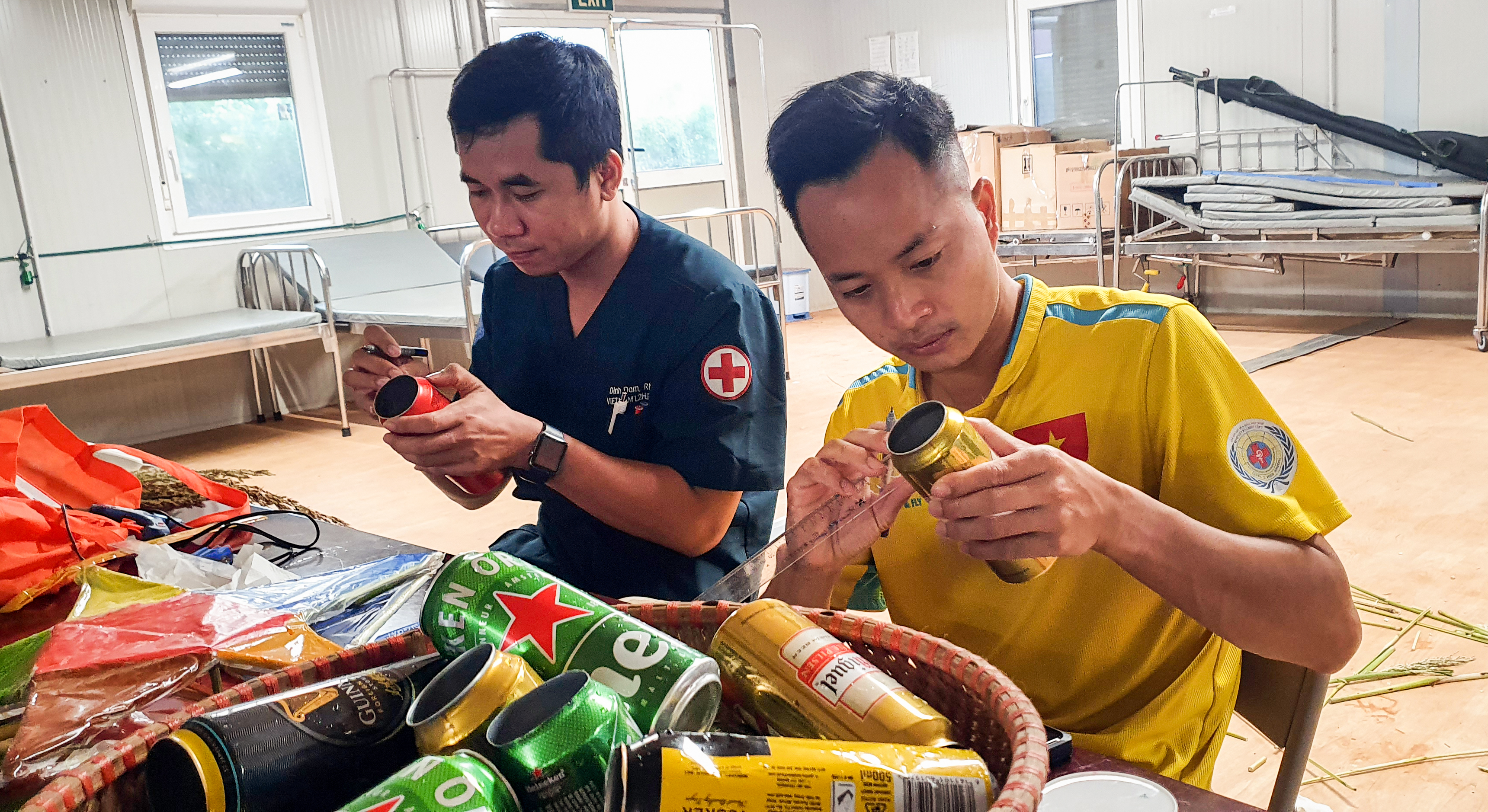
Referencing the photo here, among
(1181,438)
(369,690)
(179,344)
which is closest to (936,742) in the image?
(369,690)

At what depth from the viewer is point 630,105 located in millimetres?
7465

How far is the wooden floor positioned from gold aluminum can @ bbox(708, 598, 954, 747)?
1.35m

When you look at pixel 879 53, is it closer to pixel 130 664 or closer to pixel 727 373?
pixel 727 373

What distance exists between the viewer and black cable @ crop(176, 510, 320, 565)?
145 cm

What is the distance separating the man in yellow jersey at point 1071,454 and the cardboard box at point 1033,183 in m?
5.90

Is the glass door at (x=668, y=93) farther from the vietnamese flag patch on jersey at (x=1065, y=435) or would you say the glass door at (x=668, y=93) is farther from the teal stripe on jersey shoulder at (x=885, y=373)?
the vietnamese flag patch on jersey at (x=1065, y=435)

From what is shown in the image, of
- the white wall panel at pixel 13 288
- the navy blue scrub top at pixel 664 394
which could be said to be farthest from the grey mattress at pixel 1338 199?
the white wall panel at pixel 13 288

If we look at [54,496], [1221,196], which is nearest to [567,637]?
[54,496]

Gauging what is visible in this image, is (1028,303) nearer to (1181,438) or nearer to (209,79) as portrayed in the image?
(1181,438)

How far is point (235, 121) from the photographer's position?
5719mm

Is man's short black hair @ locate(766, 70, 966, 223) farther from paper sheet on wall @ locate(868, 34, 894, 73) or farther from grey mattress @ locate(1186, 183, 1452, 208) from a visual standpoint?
paper sheet on wall @ locate(868, 34, 894, 73)

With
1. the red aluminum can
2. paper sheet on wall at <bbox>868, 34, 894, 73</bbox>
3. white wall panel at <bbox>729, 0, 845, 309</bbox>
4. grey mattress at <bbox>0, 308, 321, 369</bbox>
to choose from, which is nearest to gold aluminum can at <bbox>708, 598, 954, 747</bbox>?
the red aluminum can

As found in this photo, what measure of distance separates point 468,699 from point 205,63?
595 cm

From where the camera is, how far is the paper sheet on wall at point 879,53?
27.1ft
